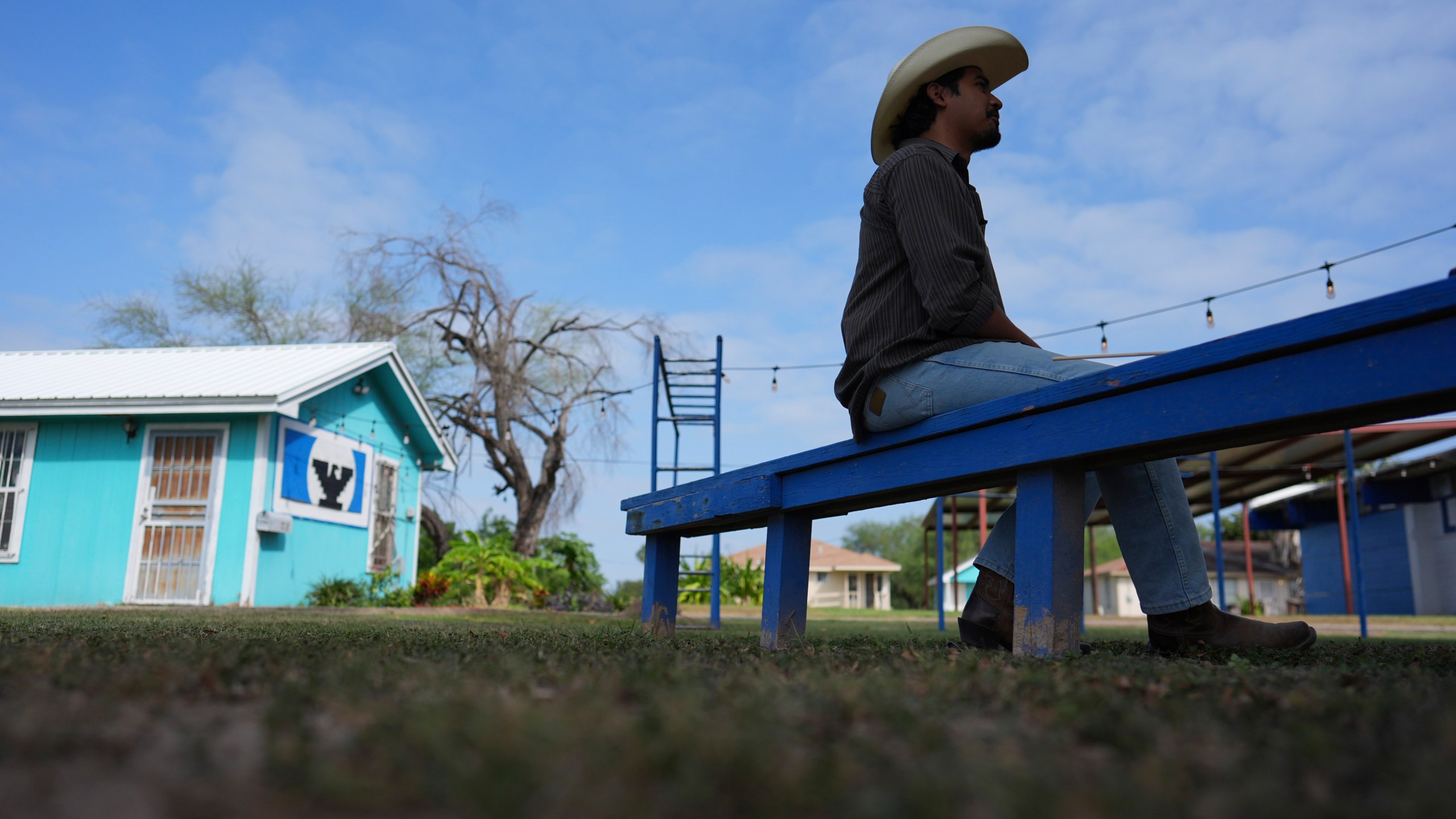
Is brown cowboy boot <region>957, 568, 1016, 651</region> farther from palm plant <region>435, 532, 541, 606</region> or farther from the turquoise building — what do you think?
palm plant <region>435, 532, 541, 606</region>

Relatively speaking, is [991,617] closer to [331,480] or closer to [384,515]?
[331,480]

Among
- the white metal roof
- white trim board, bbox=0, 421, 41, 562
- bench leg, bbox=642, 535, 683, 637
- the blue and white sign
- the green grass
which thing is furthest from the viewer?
the blue and white sign

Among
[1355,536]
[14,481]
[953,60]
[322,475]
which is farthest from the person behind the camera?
[322,475]

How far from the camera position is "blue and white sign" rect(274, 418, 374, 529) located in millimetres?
11531

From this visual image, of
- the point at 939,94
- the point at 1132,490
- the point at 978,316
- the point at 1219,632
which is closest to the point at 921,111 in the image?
the point at 939,94

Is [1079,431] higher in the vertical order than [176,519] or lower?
lower

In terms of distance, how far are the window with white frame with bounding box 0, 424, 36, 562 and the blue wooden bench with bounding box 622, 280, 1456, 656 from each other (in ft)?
37.9

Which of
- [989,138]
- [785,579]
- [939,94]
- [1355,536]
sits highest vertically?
[939,94]

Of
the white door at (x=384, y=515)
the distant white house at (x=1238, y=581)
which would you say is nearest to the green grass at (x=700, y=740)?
the white door at (x=384, y=515)

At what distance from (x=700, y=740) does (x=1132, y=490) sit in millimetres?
1878

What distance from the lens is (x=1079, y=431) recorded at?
6.73 ft

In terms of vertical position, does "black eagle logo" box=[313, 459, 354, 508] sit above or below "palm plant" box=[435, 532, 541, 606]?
above

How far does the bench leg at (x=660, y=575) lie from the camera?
397cm

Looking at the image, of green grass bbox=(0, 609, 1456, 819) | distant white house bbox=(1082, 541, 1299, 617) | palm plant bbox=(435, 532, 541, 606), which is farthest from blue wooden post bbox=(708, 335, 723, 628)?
distant white house bbox=(1082, 541, 1299, 617)
